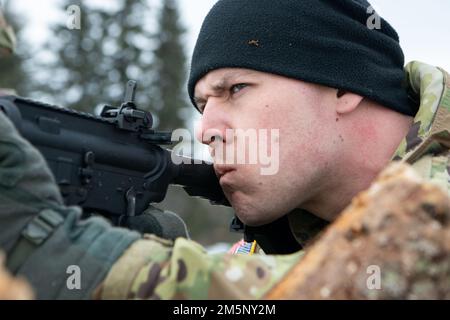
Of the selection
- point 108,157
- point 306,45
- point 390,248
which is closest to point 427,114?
point 306,45

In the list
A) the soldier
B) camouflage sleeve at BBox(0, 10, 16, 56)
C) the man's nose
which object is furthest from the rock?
the man's nose

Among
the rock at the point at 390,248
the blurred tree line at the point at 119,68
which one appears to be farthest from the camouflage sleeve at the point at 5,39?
the blurred tree line at the point at 119,68

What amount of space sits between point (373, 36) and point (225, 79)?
0.80 meters

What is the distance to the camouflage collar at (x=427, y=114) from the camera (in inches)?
111

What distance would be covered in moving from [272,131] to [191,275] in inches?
56.8

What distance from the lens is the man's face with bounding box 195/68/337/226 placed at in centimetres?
305

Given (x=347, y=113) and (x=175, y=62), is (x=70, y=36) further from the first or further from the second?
(x=347, y=113)

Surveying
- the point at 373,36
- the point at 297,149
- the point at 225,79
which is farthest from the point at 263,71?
the point at 373,36

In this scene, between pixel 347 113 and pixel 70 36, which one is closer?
pixel 347 113

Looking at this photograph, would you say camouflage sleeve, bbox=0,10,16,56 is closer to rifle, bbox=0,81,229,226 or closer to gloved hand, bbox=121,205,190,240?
rifle, bbox=0,81,229,226

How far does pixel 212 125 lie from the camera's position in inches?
122

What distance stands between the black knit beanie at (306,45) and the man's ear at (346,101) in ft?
0.11

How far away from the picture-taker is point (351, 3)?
3381mm

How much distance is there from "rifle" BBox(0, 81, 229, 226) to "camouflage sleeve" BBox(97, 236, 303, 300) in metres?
0.84
